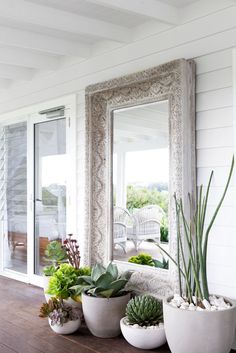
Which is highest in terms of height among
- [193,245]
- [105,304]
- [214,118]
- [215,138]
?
[214,118]

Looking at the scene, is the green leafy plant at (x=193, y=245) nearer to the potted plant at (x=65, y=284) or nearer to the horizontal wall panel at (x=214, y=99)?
the horizontal wall panel at (x=214, y=99)

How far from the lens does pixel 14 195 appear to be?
517cm

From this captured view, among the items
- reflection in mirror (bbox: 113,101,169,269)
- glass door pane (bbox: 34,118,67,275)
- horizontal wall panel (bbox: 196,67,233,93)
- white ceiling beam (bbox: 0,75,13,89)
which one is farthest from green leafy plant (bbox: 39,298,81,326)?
white ceiling beam (bbox: 0,75,13,89)

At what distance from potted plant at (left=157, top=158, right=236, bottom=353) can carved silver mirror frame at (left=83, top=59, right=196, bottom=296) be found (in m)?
0.13

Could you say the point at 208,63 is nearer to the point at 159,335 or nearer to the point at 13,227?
the point at 159,335

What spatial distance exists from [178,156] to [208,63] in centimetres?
71

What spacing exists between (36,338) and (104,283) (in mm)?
661

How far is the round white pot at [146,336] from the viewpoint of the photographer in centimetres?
284

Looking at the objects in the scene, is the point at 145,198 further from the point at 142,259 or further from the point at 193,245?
the point at 193,245

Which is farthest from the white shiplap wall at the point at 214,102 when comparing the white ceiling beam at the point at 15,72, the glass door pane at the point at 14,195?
the glass door pane at the point at 14,195

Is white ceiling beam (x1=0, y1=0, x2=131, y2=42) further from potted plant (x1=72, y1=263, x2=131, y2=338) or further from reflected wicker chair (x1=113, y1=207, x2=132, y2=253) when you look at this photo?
potted plant (x1=72, y1=263, x2=131, y2=338)

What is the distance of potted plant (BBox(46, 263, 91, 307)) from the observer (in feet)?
11.0

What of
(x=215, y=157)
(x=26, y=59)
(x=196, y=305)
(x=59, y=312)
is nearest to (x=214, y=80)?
(x=215, y=157)

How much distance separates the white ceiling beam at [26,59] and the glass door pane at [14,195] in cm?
98
